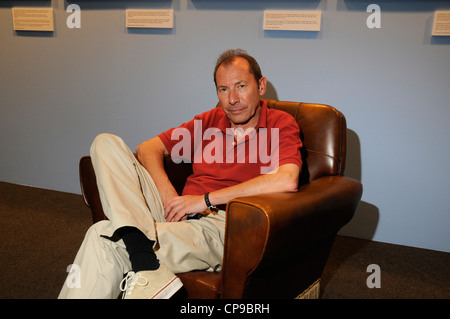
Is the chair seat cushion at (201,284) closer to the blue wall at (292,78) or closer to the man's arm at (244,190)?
the man's arm at (244,190)

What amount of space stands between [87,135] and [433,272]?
2.79 meters

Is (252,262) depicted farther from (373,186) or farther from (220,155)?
(373,186)

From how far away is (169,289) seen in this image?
1.19 metres

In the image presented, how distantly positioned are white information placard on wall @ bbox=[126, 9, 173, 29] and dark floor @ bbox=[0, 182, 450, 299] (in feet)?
5.00

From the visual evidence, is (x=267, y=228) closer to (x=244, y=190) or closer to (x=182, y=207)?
(x=244, y=190)

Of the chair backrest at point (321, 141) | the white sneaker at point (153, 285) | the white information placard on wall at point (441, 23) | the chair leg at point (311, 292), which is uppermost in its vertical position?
the white information placard on wall at point (441, 23)

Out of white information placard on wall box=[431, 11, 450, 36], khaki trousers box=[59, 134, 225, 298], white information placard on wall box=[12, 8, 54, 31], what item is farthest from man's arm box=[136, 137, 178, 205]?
white information placard on wall box=[12, 8, 54, 31]

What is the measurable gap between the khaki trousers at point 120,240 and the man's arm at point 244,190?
7cm

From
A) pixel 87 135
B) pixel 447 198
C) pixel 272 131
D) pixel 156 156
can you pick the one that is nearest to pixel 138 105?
pixel 87 135

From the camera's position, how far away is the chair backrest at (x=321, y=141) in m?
1.70

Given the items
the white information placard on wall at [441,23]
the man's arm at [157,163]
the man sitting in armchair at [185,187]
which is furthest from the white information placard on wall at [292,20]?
the man's arm at [157,163]

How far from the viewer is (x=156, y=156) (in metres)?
1.79

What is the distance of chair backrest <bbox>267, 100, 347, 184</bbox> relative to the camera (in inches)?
67.1

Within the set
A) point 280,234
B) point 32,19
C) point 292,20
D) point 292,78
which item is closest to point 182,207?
point 280,234
